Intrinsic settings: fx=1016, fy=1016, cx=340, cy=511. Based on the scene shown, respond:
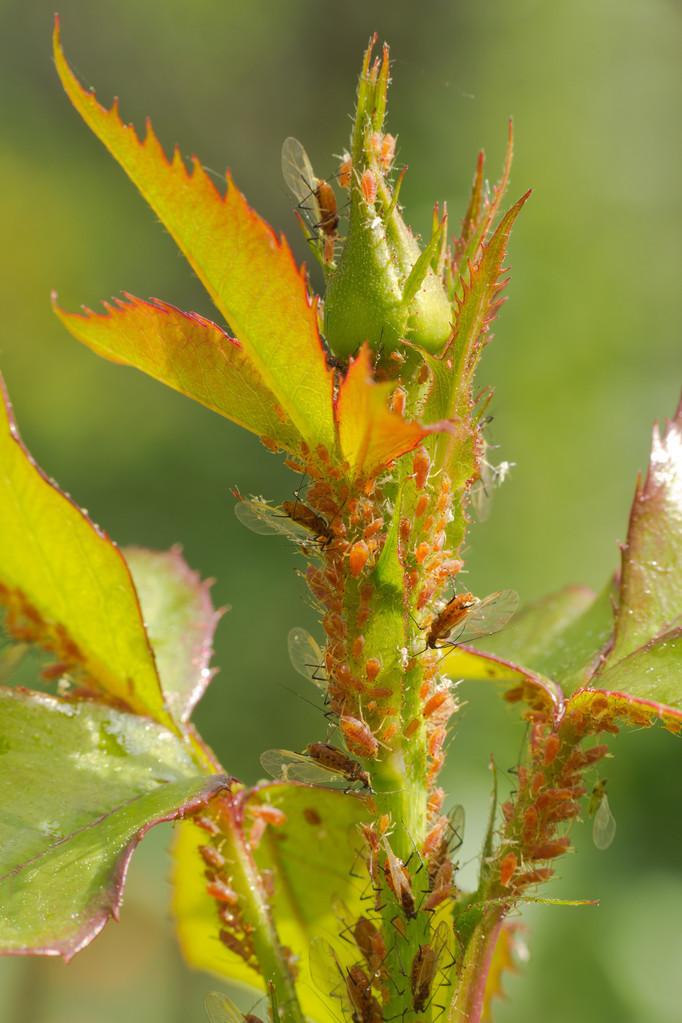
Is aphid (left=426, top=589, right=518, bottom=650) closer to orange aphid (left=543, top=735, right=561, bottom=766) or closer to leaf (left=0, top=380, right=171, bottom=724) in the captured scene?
orange aphid (left=543, top=735, right=561, bottom=766)

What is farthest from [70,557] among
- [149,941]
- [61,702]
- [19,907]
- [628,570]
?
[149,941]

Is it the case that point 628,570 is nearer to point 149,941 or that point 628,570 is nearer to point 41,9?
point 149,941

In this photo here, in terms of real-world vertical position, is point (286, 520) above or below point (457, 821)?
above

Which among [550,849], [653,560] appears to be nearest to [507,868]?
[550,849]

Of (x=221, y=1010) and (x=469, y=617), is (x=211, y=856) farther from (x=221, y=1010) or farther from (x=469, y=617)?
(x=469, y=617)

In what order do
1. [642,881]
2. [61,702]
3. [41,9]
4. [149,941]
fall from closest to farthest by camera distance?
[61,702], [642,881], [149,941], [41,9]
